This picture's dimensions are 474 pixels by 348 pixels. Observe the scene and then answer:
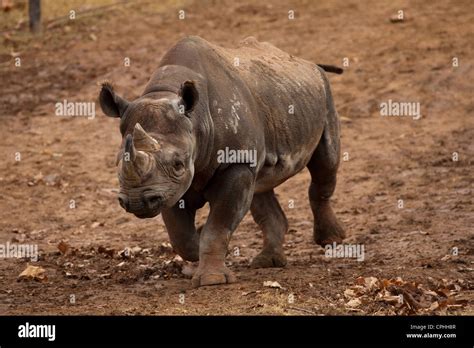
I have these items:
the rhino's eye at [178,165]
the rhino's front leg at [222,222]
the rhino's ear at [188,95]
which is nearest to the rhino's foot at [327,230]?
the rhino's front leg at [222,222]

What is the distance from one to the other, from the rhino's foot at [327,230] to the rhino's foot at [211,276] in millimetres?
2439

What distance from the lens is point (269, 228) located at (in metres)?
11.0

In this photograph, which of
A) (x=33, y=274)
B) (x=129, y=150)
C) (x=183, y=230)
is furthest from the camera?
(x=33, y=274)

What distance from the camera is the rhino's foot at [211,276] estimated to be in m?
9.31

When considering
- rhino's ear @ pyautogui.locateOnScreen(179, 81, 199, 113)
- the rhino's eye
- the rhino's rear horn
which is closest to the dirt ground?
the rhino's eye

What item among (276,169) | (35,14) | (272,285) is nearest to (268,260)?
(276,169)

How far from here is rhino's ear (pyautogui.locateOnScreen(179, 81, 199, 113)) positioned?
880 cm

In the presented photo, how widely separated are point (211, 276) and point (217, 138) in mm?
1007

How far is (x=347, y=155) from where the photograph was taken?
49.3ft

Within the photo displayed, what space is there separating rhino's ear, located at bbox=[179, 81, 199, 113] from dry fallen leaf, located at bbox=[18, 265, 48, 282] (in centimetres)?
232

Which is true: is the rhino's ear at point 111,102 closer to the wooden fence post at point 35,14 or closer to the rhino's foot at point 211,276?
the rhino's foot at point 211,276

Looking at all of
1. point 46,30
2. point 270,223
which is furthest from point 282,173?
point 46,30

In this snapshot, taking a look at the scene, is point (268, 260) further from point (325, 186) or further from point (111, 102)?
point (111, 102)
